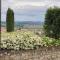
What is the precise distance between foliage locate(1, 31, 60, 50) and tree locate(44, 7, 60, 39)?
0.58 m

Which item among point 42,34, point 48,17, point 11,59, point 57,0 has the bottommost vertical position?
point 11,59

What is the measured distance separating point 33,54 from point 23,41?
0.51 metres

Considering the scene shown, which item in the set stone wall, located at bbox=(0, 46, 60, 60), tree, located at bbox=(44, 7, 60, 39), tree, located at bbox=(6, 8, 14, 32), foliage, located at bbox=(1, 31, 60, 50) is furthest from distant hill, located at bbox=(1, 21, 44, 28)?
stone wall, located at bbox=(0, 46, 60, 60)

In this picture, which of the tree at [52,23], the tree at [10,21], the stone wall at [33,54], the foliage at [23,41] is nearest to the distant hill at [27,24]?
the tree at [10,21]

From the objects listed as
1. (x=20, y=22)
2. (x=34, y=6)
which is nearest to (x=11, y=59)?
(x=20, y=22)

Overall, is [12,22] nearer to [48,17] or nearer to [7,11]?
[7,11]

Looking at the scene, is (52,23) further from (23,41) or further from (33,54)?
(33,54)

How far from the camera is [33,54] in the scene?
7438 mm

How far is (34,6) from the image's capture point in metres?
8.31

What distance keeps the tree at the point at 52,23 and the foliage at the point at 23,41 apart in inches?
22.8

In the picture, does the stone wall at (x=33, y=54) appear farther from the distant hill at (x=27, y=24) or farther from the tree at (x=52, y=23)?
the tree at (x=52, y=23)

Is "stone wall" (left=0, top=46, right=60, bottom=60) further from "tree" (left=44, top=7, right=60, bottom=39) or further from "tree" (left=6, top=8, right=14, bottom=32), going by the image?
"tree" (left=44, top=7, right=60, bottom=39)

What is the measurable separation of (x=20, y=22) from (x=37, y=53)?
1273mm

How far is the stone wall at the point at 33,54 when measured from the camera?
723 cm
